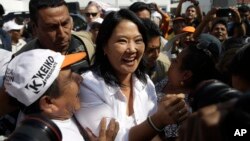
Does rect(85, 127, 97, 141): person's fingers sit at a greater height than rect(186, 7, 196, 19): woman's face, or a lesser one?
greater

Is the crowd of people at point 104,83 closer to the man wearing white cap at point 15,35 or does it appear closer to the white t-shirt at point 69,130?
the white t-shirt at point 69,130

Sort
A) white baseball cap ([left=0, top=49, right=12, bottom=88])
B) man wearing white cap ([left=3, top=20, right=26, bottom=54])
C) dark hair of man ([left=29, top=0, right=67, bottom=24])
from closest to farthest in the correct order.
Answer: white baseball cap ([left=0, top=49, right=12, bottom=88]) < dark hair of man ([left=29, top=0, right=67, bottom=24]) < man wearing white cap ([left=3, top=20, right=26, bottom=54])

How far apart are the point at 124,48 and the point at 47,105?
22.7 inches

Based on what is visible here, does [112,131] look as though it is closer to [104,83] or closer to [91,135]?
[91,135]

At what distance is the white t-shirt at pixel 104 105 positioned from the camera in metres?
2.01

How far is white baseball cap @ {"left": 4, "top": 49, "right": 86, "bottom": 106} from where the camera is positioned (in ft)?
5.57

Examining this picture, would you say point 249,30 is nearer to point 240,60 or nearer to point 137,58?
point 137,58

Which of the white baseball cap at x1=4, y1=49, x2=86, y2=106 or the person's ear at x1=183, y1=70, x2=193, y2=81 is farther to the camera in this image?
the person's ear at x1=183, y1=70, x2=193, y2=81

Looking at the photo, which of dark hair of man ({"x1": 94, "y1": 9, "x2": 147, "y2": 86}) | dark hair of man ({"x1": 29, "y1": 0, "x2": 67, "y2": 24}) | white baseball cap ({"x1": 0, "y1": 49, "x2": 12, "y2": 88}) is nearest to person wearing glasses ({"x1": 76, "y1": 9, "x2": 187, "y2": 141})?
dark hair of man ({"x1": 94, "y1": 9, "x2": 147, "y2": 86})

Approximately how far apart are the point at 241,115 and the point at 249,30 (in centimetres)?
578

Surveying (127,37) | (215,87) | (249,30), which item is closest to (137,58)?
(127,37)

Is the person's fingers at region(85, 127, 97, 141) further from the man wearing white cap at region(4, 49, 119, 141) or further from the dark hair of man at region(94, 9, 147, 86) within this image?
the dark hair of man at region(94, 9, 147, 86)

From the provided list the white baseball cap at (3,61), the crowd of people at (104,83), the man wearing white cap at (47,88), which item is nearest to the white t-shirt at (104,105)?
the crowd of people at (104,83)

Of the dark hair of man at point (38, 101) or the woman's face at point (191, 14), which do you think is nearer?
the dark hair of man at point (38, 101)
